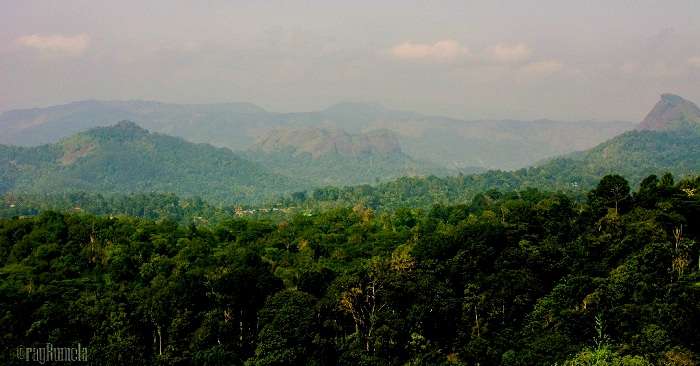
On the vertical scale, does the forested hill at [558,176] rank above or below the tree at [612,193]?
below

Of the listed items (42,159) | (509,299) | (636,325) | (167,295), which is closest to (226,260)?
(167,295)

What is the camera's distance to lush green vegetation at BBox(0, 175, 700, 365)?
24453mm

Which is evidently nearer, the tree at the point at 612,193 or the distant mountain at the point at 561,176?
the tree at the point at 612,193

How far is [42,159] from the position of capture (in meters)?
193

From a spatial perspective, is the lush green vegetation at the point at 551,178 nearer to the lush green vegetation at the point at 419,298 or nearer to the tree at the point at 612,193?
the tree at the point at 612,193

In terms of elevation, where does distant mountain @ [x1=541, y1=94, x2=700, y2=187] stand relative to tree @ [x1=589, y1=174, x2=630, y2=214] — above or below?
below

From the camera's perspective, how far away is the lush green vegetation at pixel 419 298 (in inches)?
963

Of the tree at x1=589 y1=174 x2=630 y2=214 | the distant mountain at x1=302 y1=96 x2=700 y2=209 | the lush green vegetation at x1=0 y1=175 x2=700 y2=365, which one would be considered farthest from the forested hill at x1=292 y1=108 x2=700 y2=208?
the lush green vegetation at x1=0 y1=175 x2=700 y2=365

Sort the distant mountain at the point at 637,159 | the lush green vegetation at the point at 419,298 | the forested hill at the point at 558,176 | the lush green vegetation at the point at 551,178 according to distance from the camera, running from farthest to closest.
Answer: the distant mountain at the point at 637,159 → the forested hill at the point at 558,176 → the lush green vegetation at the point at 551,178 → the lush green vegetation at the point at 419,298

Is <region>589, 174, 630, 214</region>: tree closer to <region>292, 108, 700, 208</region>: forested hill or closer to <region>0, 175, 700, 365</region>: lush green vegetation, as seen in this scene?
<region>0, 175, 700, 365</region>: lush green vegetation

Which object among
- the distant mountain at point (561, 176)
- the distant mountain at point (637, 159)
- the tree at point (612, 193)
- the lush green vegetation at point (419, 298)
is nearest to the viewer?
the lush green vegetation at point (419, 298)

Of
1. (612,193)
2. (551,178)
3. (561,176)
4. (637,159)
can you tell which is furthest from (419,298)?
(637,159)

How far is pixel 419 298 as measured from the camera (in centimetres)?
2847

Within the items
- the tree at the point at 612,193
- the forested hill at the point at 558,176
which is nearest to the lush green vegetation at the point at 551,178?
the forested hill at the point at 558,176
